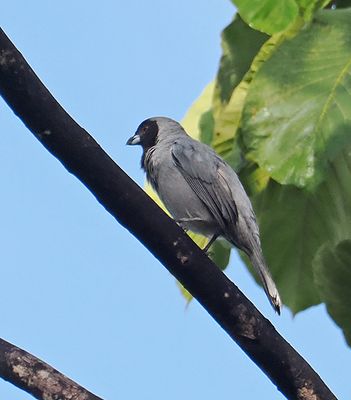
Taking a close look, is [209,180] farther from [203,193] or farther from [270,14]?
[270,14]

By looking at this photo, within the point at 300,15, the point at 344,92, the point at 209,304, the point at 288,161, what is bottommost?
the point at 209,304

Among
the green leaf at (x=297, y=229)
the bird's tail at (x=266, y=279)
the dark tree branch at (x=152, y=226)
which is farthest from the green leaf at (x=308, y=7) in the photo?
the dark tree branch at (x=152, y=226)

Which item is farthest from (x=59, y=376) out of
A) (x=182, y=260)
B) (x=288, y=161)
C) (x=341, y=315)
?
(x=288, y=161)

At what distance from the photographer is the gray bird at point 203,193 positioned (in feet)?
18.4

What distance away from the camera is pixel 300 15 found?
5.69 meters

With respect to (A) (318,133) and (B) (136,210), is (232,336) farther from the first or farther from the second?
(A) (318,133)

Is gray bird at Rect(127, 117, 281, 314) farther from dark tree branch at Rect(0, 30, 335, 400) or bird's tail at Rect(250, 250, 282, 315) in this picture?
dark tree branch at Rect(0, 30, 335, 400)

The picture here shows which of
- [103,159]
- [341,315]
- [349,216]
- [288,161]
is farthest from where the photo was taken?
[349,216]

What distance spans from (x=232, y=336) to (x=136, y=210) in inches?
20.4

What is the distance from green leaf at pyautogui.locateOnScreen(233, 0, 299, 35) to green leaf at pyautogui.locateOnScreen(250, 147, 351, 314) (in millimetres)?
695

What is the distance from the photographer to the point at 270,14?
540 centimetres

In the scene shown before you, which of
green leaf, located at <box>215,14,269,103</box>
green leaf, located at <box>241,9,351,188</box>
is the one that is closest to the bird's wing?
green leaf, located at <box>215,14,269,103</box>

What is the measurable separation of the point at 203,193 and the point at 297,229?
1.44ft

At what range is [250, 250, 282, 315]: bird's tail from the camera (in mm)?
5113
